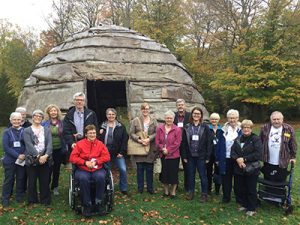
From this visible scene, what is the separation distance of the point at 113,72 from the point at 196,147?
8.73ft

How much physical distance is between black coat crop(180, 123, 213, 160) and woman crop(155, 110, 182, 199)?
13 centimetres

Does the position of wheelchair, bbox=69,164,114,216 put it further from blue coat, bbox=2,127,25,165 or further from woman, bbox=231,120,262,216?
woman, bbox=231,120,262,216

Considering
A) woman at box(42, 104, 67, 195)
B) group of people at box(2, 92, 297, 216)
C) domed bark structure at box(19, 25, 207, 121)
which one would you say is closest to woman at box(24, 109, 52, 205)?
group of people at box(2, 92, 297, 216)

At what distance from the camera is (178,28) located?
20.5 metres

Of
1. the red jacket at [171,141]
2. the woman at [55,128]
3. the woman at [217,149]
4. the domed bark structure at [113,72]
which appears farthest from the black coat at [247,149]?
the woman at [55,128]

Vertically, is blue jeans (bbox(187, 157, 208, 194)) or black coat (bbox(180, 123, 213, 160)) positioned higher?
black coat (bbox(180, 123, 213, 160))

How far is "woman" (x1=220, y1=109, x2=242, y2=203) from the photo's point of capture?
501 centimetres

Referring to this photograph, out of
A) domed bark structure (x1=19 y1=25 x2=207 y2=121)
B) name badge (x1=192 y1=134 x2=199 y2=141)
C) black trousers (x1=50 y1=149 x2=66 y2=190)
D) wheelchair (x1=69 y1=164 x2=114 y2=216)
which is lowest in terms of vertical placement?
wheelchair (x1=69 y1=164 x2=114 y2=216)

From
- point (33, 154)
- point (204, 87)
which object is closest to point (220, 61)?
point (204, 87)

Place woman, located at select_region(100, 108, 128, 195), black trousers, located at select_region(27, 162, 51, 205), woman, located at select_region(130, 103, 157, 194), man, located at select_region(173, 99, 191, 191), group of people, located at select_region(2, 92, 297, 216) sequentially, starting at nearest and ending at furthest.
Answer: group of people, located at select_region(2, 92, 297, 216), black trousers, located at select_region(27, 162, 51, 205), woman, located at select_region(100, 108, 128, 195), woman, located at select_region(130, 103, 157, 194), man, located at select_region(173, 99, 191, 191)

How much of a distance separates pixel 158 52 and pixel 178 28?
13.9m

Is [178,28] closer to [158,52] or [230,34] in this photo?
[230,34]

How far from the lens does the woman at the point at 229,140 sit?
197 inches

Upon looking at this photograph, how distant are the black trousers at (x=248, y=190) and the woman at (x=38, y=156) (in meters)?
2.97
